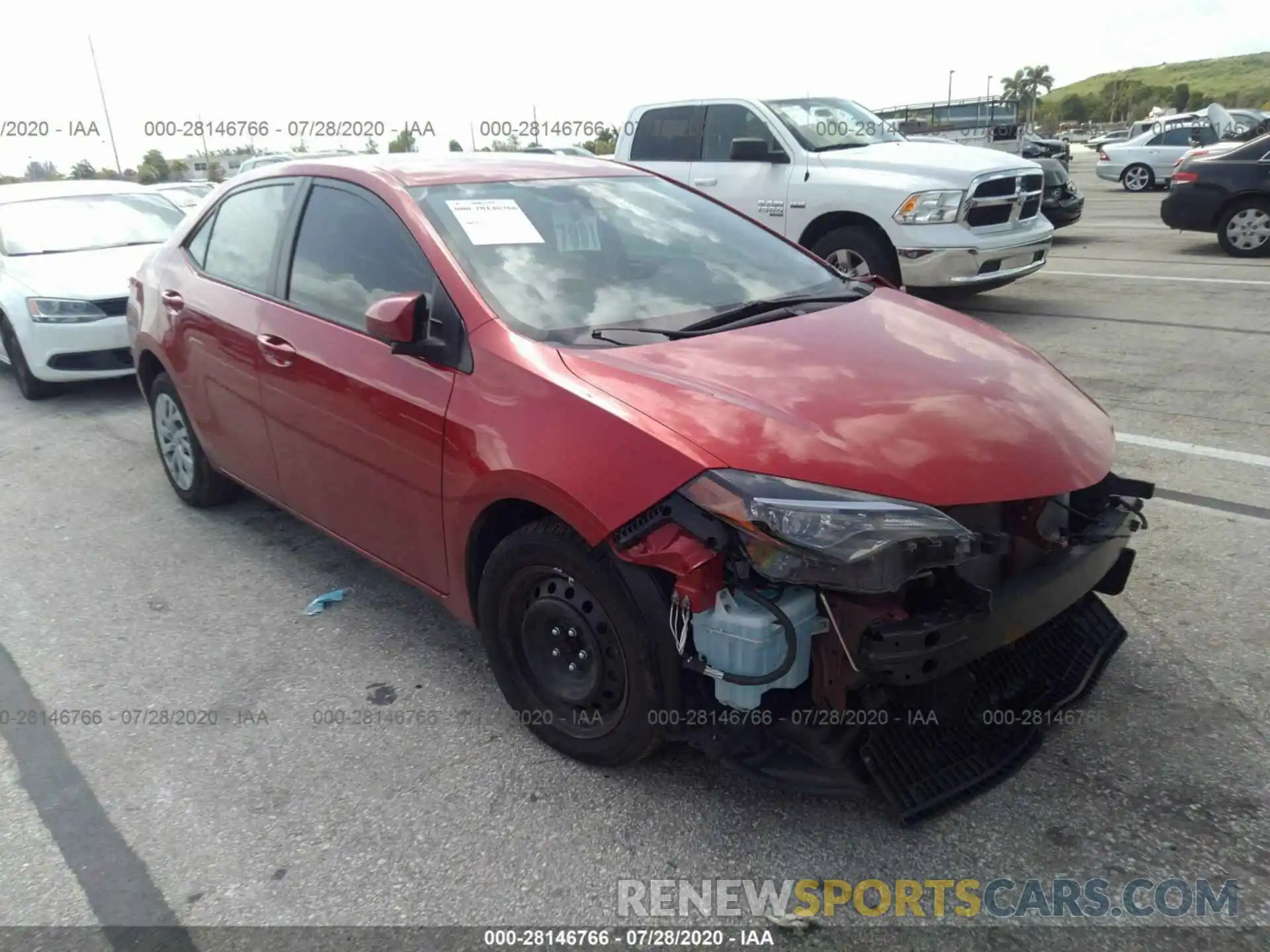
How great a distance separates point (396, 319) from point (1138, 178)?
80.4 ft

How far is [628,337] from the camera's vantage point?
2.88m

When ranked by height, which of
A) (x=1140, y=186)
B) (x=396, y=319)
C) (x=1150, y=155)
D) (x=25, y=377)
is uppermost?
(x=396, y=319)

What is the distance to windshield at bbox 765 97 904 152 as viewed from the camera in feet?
28.7

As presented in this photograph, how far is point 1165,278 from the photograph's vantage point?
33.7ft

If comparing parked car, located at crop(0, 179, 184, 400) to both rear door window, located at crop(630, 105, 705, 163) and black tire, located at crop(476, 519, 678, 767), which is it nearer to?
rear door window, located at crop(630, 105, 705, 163)

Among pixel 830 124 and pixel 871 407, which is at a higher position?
pixel 830 124

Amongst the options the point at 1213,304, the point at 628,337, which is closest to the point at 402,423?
the point at 628,337

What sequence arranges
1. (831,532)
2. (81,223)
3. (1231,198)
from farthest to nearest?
(1231,198) < (81,223) < (831,532)

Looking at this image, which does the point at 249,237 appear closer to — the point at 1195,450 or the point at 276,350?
the point at 276,350

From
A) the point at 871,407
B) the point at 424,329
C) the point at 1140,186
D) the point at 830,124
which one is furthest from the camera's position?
the point at 1140,186

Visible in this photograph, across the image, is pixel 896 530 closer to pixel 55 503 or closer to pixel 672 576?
pixel 672 576

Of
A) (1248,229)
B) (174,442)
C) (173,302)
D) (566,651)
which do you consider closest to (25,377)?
(174,442)

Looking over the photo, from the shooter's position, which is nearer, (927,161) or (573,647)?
(573,647)

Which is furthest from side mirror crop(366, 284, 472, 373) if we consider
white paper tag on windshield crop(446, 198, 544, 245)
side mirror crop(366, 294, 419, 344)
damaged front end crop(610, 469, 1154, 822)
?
damaged front end crop(610, 469, 1154, 822)
